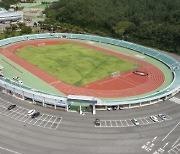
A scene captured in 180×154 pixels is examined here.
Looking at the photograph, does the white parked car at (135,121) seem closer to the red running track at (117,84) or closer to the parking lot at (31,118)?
the red running track at (117,84)

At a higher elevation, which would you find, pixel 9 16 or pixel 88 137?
pixel 9 16

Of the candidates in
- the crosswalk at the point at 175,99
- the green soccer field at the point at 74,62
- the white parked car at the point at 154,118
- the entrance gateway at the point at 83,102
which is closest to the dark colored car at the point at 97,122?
the entrance gateway at the point at 83,102

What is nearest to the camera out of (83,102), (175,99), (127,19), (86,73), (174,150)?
(174,150)

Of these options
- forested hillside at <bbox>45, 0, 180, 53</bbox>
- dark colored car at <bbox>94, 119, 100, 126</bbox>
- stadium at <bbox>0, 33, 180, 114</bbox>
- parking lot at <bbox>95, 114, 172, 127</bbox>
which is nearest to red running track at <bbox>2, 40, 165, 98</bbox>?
stadium at <bbox>0, 33, 180, 114</bbox>

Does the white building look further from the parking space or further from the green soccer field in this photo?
the parking space

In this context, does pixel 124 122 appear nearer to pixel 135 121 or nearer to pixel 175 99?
pixel 135 121

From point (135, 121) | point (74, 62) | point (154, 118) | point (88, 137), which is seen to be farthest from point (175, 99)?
point (74, 62)
